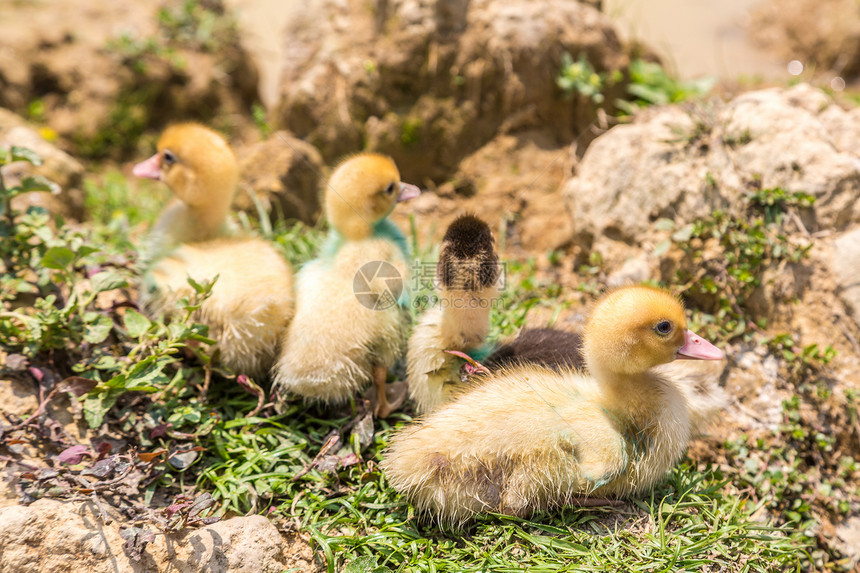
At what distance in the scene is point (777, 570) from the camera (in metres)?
2.72

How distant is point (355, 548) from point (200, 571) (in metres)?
0.61

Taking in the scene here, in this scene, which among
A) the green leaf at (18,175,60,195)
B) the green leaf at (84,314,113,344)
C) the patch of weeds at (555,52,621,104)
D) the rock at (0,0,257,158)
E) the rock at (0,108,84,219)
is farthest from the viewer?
the rock at (0,0,257,158)

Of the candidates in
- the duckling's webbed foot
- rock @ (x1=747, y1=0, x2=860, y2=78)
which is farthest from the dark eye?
rock @ (x1=747, y1=0, x2=860, y2=78)

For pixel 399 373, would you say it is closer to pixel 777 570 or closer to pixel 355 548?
pixel 355 548

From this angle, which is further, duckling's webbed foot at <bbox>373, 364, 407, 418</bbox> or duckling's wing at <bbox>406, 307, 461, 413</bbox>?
duckling's webbed foot at <bbox>373, 364, 407, 418</bbox>

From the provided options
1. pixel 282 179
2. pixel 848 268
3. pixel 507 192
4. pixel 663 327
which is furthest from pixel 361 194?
pixel 848 268

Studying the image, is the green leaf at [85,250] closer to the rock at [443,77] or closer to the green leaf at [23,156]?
the green leaf at [23,156]

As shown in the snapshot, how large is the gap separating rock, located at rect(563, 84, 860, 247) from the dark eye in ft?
5.08

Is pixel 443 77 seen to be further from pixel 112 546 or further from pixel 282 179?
pixel 112 546

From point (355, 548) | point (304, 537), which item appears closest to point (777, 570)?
point (355, 548)

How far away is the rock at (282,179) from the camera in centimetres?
467

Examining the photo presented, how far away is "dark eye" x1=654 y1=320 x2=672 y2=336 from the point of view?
2557 mm

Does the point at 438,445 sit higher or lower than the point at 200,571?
higher

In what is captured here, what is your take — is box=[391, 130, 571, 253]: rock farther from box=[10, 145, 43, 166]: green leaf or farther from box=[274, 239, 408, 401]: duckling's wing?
box=[10, 145, 43, 166]: green leaf
